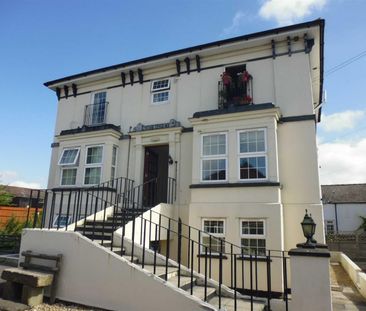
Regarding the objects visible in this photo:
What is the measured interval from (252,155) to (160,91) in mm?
4914

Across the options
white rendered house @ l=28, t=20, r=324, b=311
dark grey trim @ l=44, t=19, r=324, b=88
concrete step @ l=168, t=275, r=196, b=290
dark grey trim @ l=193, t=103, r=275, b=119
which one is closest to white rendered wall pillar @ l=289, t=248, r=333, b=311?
concrete step @ l=168, t=275, r=196, b=290

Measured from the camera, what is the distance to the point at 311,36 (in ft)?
30.3

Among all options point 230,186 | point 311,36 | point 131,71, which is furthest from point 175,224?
point 311,36

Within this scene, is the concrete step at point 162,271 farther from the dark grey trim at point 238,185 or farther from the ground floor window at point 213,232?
the dark grey trim at point 238,185

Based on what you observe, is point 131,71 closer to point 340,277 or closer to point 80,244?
point 80,244

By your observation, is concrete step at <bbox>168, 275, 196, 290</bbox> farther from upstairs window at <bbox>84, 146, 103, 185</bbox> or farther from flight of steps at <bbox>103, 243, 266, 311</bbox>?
upstairs window at <bbox>84, 146, 103, 185</bbox>

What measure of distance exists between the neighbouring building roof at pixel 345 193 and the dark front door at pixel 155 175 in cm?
3120

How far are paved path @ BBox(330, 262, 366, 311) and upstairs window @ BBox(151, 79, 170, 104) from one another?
8672 mm

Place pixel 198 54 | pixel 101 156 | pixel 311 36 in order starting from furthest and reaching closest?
pixel 101 156
pixel 198 54
pixel 311 36

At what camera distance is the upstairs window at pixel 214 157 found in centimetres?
912

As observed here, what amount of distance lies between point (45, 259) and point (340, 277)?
10874 mm

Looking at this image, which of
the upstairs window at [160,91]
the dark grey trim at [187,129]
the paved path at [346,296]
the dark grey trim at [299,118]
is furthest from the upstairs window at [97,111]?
the paved path at [346,296]

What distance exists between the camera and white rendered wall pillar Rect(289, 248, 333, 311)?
425 centimetres

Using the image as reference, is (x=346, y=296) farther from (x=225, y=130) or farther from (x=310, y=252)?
(x=225, y=130)
